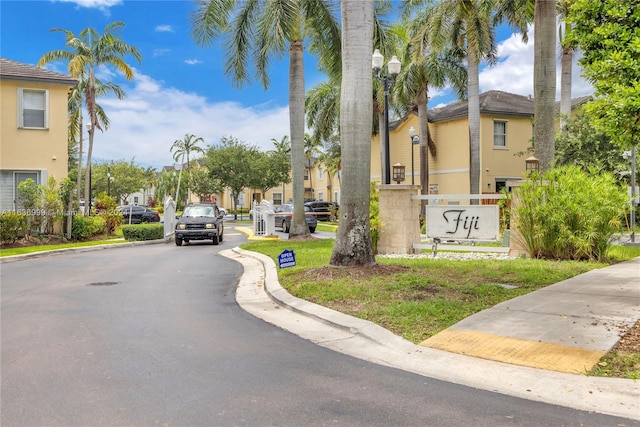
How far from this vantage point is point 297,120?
19.2 metres

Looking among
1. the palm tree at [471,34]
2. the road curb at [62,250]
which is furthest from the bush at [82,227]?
the palm tree at [471,34]

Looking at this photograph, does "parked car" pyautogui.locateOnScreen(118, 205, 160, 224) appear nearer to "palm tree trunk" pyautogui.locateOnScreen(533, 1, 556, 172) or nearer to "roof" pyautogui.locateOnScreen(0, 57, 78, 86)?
"roof" pyautogui.locateOnScreen(0, 57, 78, 86)

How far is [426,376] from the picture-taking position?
15.8 ft

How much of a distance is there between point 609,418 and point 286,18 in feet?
50.2

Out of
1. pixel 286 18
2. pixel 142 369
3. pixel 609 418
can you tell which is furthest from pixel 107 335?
pixel 286 18

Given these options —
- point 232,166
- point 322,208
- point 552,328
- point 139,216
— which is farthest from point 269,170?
point 552,328

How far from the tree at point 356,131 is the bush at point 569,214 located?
4552 millimetres

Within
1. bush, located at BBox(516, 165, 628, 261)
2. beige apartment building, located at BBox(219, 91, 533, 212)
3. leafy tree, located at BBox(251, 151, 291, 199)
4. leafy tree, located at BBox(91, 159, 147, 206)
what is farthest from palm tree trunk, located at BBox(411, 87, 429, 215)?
leafy tree, located at BBox(91, 159, 147, 206)

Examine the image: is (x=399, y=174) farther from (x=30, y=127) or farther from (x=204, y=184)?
(x=204, y=184)

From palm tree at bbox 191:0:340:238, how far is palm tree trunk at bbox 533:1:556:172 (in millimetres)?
7735

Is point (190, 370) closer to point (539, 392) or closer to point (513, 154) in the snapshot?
point (539, 392)

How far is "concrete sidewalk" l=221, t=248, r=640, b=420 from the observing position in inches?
175

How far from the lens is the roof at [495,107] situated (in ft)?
103

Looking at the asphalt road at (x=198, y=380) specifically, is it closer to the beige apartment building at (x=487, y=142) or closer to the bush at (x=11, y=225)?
the bush at (x=11, y=225)
